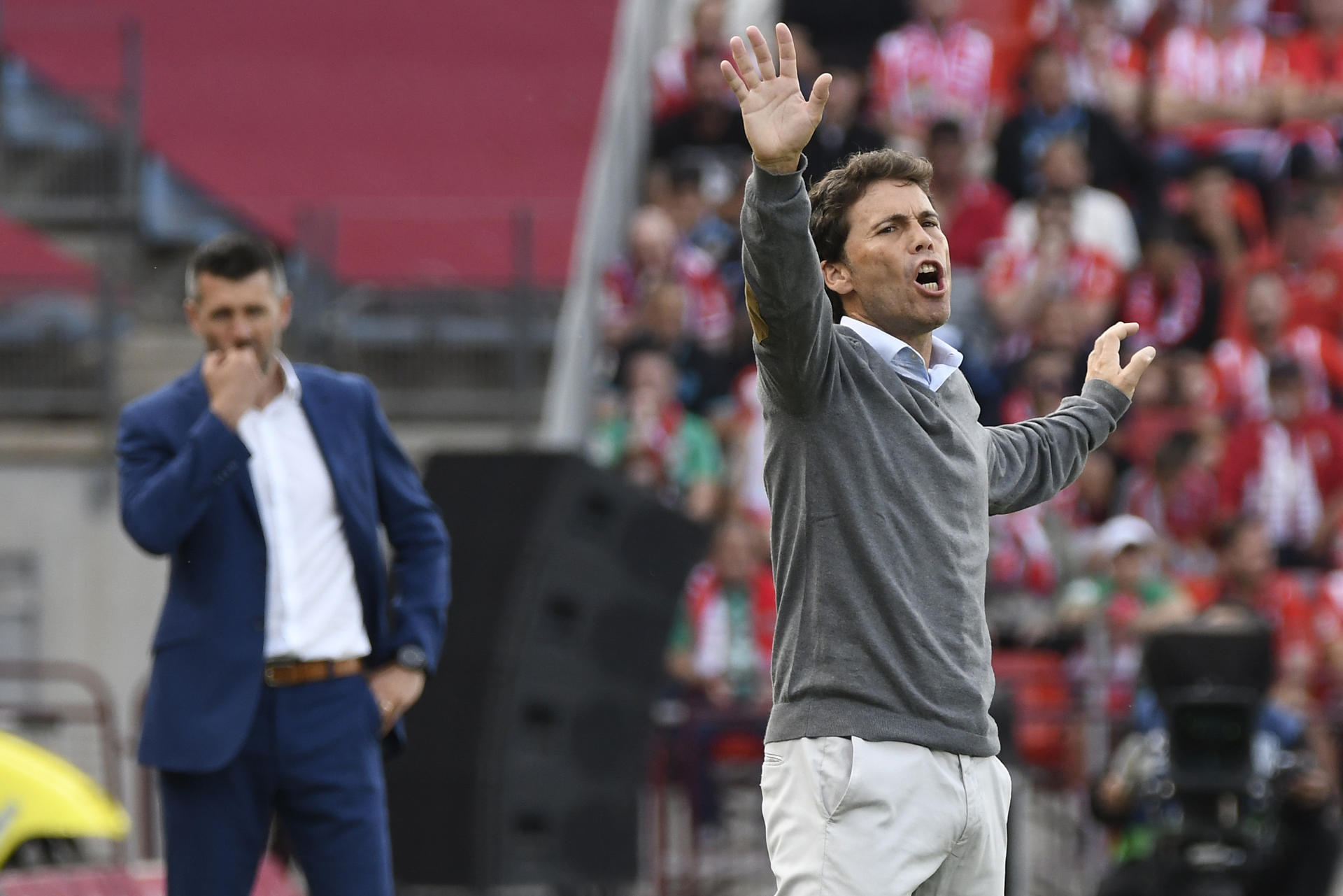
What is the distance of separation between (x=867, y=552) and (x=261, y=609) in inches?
65.0

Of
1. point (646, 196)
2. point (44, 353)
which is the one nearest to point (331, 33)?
point (646, 196)

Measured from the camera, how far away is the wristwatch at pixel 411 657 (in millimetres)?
5102

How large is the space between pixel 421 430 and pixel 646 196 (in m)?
2.70

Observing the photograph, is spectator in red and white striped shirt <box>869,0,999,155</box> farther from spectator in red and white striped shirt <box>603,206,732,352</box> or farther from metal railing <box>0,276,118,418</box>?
metal railing <box>0,276,118,418</box>

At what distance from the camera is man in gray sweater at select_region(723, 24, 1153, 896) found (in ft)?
12.1

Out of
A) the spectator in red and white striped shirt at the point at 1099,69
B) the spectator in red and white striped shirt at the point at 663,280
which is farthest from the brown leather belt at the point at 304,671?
the spectator in red and white striped shirt at the point at 1099,69

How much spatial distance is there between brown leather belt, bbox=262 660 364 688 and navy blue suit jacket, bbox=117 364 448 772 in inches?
2.3

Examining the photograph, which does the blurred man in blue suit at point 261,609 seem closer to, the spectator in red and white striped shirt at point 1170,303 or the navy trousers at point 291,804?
the navy trousers at point 291,804

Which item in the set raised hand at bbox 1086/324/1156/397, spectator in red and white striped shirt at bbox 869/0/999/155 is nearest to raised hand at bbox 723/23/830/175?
raised hand at bbox 1086/324/1156/397

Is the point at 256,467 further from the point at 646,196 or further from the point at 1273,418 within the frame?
the point at 646,196

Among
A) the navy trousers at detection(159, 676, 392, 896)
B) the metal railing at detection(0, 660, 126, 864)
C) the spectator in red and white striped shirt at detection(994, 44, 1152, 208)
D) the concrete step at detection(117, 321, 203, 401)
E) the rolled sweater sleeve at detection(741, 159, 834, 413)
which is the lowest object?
the metal railing at detection(0, 660, 126, 864)

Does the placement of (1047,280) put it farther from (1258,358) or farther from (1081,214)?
(1258,358)

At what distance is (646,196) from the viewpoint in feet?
45.1

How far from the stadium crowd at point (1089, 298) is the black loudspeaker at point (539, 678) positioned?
972 mm
